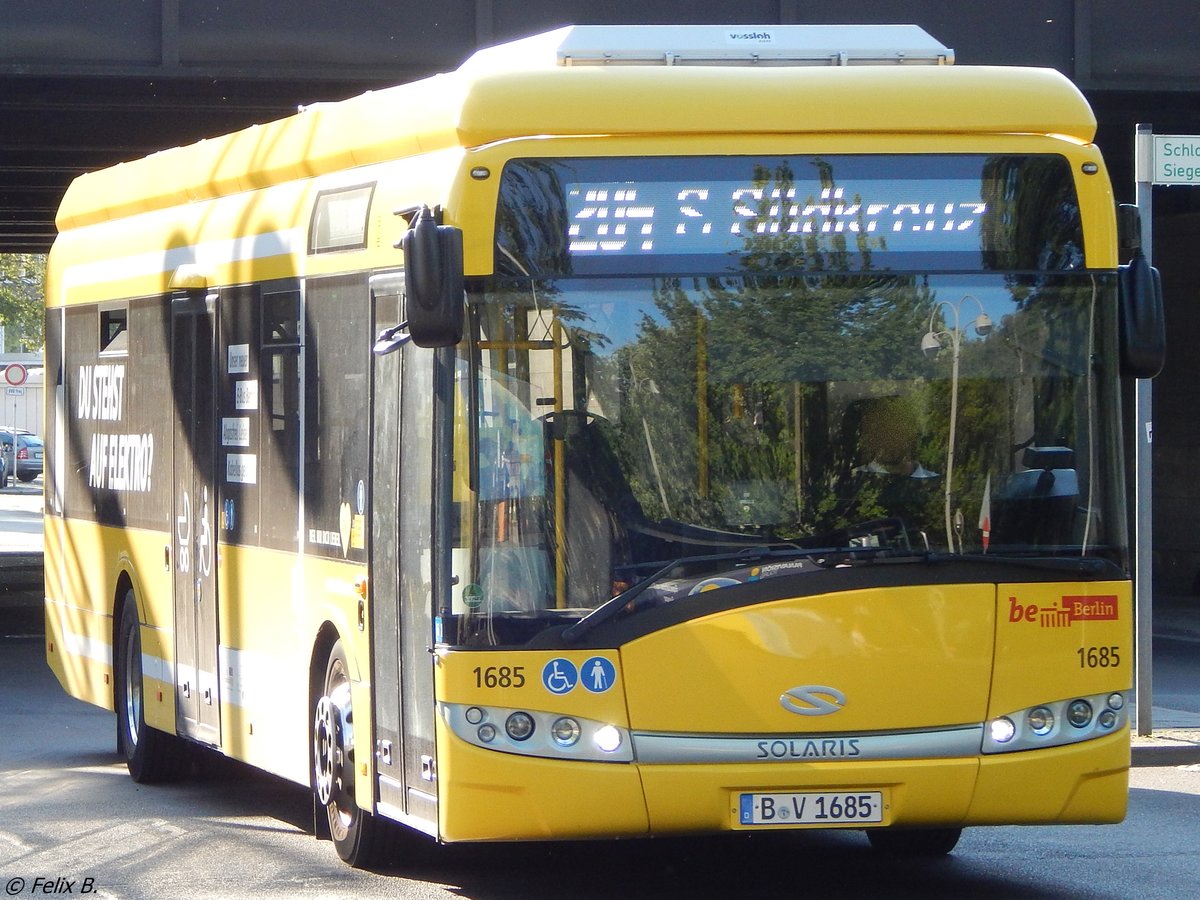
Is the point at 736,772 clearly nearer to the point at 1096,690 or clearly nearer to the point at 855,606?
the point at 855,606

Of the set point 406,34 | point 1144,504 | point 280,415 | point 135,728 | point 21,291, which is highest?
point 21,291

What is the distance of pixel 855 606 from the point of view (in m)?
7.18

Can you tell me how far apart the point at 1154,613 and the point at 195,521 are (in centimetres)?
1529

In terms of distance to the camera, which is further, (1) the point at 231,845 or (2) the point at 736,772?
(1) the point at 231,845

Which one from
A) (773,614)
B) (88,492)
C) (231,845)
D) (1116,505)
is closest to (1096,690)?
(1116,505)

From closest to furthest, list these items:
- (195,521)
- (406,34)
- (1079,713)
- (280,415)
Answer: (1079,713) < (280,415) < (195,521) < (406,34)

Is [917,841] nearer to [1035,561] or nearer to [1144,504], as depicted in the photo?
[1035,561]

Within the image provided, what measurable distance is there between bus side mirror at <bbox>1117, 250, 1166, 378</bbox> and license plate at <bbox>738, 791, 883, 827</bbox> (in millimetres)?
1789

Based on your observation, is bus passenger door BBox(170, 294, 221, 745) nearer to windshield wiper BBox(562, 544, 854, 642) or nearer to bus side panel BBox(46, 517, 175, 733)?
bus side panel BBox(46, 517, 175, 733)

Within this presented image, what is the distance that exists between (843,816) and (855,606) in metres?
0.72

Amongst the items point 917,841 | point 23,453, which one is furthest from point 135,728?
point 23,453

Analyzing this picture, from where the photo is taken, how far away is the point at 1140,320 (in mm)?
7570

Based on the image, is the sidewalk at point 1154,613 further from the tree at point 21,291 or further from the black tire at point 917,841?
the tree at point 21,291

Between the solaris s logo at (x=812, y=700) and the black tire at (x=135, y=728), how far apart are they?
5154mm
